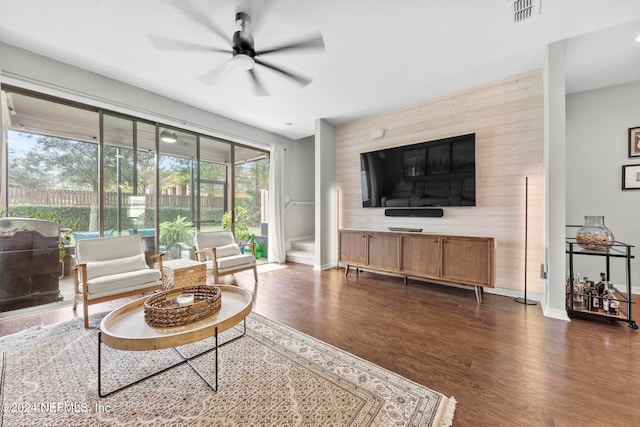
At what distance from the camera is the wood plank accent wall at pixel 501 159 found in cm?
313

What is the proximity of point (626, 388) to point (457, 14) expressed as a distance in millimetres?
2984

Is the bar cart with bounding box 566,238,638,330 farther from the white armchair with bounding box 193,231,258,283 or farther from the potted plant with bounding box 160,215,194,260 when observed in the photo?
the potted plant with bounding box 160,215,194,260

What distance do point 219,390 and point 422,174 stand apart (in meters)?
3.66

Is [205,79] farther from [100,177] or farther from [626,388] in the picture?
[626,388]

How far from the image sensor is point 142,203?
383cm

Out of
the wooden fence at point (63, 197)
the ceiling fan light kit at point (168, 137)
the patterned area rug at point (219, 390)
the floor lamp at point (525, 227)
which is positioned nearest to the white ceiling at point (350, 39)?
the ceiling fan light kit at point (168, 137)

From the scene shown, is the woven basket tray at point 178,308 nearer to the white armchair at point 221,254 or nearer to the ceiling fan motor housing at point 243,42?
the white armchair at point 221,254

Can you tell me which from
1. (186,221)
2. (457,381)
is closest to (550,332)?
(457,381)

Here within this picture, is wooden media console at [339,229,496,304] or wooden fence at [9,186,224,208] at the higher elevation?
wooden fence at [9,186,224,208]

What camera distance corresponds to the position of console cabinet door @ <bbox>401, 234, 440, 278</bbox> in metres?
3.46

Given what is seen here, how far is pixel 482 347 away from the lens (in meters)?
2.06

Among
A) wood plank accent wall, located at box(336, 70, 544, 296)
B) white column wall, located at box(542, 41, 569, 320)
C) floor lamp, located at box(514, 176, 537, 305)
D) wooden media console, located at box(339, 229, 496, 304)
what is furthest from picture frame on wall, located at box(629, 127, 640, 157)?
wooden media console, located at box(339, 229, 496, 304)

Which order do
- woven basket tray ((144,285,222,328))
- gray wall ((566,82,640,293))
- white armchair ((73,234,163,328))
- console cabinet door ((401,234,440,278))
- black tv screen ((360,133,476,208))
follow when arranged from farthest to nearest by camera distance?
1. black tv screen ((360,133,476,208))
2. console cabinet door ((401,234,440,278))
3. gray wall ((566,82,640,293))
4. white armchair ((73,234,163,328))
5. woven basket tray ((144,285,222,328))

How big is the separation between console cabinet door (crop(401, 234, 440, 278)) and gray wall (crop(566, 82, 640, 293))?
1930 millimetres
